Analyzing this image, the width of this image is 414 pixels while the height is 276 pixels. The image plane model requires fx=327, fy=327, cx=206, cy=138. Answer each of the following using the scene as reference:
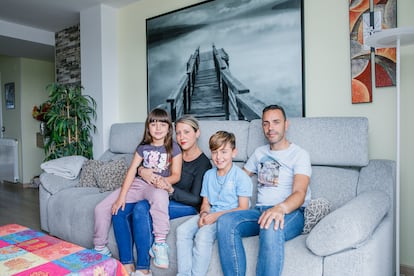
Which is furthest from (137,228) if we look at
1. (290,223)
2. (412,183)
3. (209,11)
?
(209,11)

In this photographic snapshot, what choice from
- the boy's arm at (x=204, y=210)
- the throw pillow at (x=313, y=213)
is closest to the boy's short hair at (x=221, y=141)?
the boy's arm at (x=204, y=210)

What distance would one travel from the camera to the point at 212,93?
116 inches

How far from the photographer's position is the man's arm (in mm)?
1482

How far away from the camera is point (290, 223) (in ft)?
5.29

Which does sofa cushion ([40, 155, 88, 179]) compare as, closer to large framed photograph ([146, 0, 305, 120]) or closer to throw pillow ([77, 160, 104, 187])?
throw pillow ([77, 160, 104, 187])

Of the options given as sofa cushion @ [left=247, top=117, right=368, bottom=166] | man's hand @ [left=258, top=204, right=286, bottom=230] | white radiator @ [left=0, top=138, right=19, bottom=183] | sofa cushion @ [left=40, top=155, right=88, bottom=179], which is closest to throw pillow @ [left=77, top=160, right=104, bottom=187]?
sofa cushion @ [left=40, top=155, right=88, bottom=179]

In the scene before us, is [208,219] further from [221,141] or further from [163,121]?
[163,121]

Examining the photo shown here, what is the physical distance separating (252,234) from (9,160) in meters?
5.36

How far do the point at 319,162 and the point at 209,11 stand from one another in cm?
175

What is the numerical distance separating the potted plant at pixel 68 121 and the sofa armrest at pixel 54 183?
2.31ft

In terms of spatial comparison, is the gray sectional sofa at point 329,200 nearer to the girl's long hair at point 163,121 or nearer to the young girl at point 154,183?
the young girl at point 154,183

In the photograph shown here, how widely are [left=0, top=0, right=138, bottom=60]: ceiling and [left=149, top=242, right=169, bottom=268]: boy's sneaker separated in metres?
2.85

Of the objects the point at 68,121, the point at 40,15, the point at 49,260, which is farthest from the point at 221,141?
the point at 40,15

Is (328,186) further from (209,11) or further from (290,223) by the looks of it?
(209,11)
